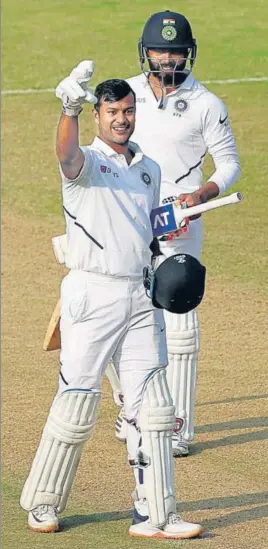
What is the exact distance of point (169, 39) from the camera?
8516mm

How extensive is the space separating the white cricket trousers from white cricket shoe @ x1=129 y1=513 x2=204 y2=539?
55 cm

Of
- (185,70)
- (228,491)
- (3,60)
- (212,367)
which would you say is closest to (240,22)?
(3,60)

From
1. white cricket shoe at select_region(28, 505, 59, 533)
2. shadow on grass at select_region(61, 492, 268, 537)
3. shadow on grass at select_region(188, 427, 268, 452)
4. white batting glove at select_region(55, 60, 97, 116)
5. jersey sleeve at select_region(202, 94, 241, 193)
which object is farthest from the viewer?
shadow on grass at select_region(188, 427, 268, 452)

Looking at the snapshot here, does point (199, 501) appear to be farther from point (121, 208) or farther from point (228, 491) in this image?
point (121, 208)

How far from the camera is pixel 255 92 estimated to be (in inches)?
728

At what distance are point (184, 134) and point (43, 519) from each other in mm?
2578

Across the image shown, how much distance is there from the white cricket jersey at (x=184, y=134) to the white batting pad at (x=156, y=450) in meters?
1.84

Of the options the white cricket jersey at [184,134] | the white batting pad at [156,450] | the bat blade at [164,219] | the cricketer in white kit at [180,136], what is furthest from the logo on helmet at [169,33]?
the white batting pad at [156,450]

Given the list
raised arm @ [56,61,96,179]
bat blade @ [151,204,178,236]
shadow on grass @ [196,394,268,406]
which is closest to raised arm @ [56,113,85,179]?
raised arm @ [56,61,96,179]

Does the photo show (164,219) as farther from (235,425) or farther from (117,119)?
(235,425)

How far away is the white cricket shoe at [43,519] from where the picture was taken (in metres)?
7.30

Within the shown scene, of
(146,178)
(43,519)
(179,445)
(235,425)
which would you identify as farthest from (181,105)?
(43,519)

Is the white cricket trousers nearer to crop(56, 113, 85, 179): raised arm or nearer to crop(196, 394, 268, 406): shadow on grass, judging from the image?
crop(56, 113, 85, 179): raised arm

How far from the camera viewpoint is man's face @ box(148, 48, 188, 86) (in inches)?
336
